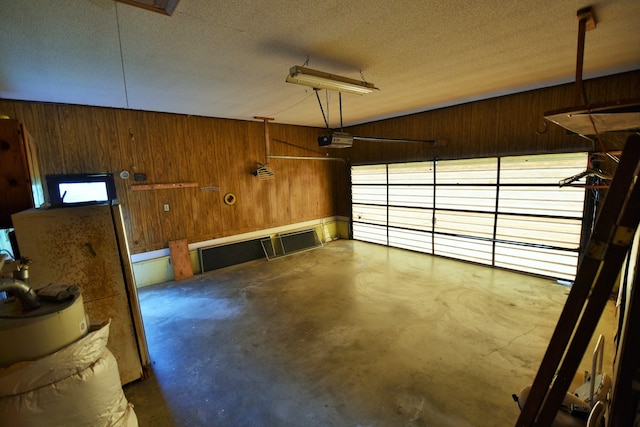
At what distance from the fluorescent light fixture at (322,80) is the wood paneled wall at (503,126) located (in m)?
2.64

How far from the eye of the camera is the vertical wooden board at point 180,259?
15.3 ft

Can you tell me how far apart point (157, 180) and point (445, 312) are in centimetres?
467

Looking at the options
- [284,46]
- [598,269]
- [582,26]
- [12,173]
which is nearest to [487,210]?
[582,26]

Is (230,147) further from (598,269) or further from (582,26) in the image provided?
(598,269)

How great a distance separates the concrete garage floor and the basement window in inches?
16.9

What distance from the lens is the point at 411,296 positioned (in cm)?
371

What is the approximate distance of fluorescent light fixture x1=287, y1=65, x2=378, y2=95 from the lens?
2165mm

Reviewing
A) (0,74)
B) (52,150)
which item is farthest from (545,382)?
(52,150)

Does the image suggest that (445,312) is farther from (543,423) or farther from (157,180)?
(157,180)

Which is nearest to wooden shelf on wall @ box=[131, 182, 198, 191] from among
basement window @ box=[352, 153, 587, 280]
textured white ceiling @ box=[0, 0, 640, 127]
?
textured white ceiling @ box=[0, 0, 640, 127]

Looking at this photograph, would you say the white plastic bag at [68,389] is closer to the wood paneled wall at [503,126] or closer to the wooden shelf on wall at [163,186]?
the wooden shelf on wall at [163,186]

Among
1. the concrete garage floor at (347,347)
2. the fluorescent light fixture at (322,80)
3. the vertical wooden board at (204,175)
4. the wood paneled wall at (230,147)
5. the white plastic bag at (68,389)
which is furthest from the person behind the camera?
the vertical wooden board at (204,175)

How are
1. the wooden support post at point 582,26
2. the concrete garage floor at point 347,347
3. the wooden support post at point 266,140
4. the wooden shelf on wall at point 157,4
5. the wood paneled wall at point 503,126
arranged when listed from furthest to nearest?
the wooden support post at point 266,140
the wood paneled wall at point 503,126
the concrete garage floor at point 347,347
the wooden support post at point 582,26
the wooden shelf on wall at point 157,4

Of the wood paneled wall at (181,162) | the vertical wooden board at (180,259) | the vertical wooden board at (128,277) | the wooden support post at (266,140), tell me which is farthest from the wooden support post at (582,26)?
the vertical wooden board at (180,259)
